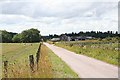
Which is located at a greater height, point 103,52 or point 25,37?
point 103,52

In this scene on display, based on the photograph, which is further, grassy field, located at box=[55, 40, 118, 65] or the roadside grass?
grassy field, located at box=[55, 40, 118, 65]

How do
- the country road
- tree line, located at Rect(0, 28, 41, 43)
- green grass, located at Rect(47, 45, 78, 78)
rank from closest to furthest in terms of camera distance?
green grass, located at Rect(47, 45, 78, 78)
the country road
tree line, located at Rect(0, 28, 41, 43)

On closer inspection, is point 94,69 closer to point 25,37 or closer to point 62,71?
point 62,71

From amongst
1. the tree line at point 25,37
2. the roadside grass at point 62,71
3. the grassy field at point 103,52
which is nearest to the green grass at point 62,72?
the roadside grass at point 62,71

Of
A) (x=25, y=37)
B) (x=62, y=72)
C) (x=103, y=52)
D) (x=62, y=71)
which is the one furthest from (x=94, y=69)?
(x=25, y=37)

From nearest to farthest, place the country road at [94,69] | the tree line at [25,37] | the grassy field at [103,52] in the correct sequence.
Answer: the country road at [94,69], the grassy field at [103,52], the tree line at [25,37]

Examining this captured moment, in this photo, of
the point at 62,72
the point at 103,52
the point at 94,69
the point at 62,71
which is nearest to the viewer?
Answer: the point at 62,72

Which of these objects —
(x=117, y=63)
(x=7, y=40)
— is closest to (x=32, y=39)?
(x=7, y=40)

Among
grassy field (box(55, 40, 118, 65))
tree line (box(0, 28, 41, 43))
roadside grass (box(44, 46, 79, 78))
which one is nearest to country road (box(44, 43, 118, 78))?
roadside grass (box(44, 46, 79, 78))

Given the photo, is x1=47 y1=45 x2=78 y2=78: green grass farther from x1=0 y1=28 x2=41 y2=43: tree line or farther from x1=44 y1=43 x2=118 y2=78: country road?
x1=0 y1=28 x2=41 y2=43: tree line

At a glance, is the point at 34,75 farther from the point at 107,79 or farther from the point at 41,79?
the point at 107,79

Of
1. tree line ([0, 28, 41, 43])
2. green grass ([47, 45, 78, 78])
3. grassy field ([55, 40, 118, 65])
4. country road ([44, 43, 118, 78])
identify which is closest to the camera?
green grass ([47, 45, 78, 78])

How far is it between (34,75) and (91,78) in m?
3.77

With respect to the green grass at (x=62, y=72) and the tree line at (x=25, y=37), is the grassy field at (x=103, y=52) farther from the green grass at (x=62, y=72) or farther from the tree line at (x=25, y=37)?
the tree line at (x=25, y=37)
